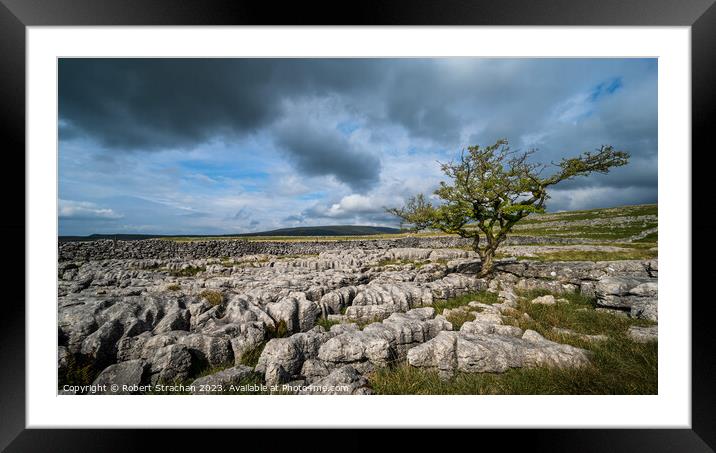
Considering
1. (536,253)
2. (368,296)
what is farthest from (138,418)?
(536,253)

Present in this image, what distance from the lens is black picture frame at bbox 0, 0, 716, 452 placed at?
2.43 meters

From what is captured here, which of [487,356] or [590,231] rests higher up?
[590,231]

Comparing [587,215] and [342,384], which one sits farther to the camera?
[587,215]

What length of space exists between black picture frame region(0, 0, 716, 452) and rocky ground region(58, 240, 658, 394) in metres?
0.50

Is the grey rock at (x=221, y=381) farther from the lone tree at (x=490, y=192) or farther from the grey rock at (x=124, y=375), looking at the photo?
the lone tree at (x=490, y=192)

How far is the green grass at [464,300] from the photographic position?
4.55m

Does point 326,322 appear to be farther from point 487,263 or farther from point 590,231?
point 590,231

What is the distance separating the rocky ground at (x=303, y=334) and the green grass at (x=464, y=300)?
40 mm
